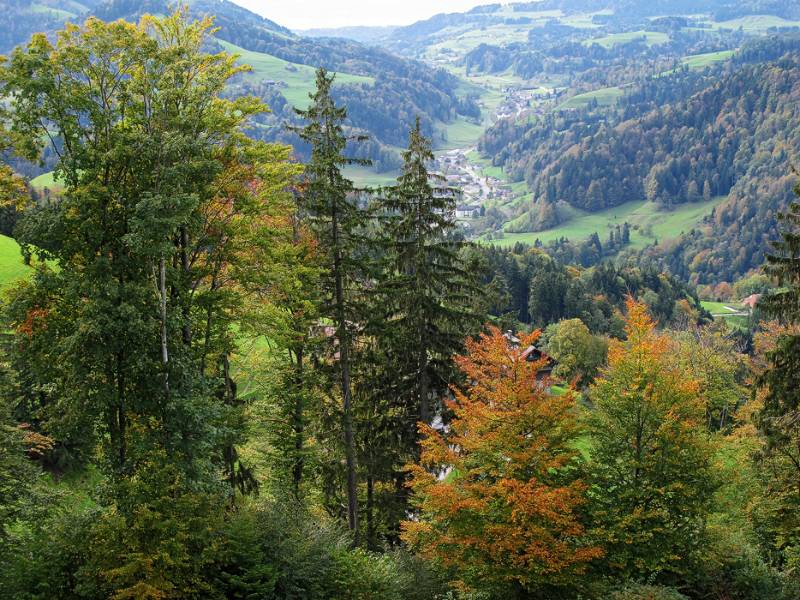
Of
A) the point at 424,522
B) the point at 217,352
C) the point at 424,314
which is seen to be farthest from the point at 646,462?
the point at 217,352

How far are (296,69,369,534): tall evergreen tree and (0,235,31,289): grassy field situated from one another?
40429mm

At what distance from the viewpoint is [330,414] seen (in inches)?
1048

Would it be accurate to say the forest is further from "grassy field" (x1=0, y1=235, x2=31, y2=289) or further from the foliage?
the foliage

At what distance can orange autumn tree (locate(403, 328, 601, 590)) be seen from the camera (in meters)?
18.9

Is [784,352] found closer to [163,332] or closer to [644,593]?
[644,593]

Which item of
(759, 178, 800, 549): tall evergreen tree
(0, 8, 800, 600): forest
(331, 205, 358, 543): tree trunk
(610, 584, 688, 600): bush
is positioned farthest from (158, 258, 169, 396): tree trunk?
(759, 178, 800, 549): tall evergreen tree

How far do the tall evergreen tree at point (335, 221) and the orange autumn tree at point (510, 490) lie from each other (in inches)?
229

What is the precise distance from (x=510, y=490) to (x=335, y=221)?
11.3 meters

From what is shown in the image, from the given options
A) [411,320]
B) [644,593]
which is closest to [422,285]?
[411,320]

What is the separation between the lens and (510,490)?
19.2 m

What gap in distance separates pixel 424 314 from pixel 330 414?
17.8ft

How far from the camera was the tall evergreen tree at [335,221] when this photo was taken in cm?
2366

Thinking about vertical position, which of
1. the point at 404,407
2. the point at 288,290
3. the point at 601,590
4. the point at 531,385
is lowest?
the point at 601,590

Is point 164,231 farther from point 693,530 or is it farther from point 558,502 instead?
point 693,530
